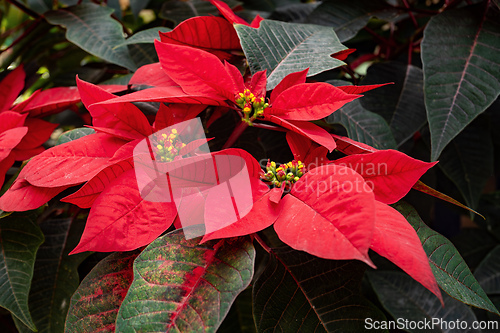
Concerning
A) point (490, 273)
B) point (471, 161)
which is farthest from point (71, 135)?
point (490, 273)

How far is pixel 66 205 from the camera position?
44 cm

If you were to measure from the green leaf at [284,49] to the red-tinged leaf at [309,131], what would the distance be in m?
0.05

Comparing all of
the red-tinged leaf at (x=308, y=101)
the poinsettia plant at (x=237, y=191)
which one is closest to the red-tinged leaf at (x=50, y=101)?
the poinsettia plant at (x=237, y=191)

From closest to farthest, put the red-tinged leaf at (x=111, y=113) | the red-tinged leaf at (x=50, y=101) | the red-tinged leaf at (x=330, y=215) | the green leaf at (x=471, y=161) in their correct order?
the red-tinged leaf at (x=330, y=215), the red-tinged leaf at (x=111, y=113), the red-tinged leaf at (x=50, y=101), the green leaf at (x=471, y=161)

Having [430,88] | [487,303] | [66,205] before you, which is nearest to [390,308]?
[487,303]

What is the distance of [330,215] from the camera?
27cm

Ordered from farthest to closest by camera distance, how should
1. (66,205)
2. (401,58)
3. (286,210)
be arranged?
(401,58), (66,205), (286,210)

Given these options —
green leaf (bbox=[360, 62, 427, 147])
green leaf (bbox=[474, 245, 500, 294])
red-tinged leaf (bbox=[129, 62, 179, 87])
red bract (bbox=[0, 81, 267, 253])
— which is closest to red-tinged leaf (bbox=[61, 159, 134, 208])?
red bract (bbox=[0, 81, 267, 253])

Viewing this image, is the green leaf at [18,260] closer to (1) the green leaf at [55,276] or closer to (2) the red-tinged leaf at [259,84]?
(1) the green leaf at [55,276]

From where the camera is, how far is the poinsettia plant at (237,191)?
11.3 inches

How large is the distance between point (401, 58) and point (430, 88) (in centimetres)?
26

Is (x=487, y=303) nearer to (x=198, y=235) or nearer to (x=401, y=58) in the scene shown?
(x=198, y=235)

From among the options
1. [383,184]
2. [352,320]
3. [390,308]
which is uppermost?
[383,184]

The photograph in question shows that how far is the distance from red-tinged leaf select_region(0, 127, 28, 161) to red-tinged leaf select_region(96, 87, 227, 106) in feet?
0.46
